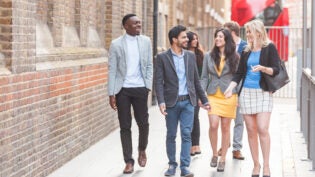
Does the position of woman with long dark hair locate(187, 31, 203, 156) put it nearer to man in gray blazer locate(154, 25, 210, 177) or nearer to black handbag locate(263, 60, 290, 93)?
man in gray blazer locate(154, 25, 210, 177)

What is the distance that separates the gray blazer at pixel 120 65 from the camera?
32.7 feet

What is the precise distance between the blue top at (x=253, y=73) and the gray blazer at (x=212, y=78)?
3.09 ft

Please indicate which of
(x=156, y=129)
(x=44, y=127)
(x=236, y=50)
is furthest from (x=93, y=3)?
(x=44, y=127)

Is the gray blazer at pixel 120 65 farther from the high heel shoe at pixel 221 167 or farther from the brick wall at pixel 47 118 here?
the high heel shoe at pixel 221 167

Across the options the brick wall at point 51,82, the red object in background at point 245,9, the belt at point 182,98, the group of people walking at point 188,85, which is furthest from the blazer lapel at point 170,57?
the red object in background at point 245,9

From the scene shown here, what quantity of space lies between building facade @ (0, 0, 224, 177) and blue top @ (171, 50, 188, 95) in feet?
4.90

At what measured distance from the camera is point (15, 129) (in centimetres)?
843

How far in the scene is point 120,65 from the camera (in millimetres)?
10000

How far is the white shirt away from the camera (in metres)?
10.0

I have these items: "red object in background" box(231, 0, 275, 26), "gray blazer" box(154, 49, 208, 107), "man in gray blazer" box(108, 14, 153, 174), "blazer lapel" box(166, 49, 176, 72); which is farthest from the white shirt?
"red object in background" box(231, 0, 275, 26)

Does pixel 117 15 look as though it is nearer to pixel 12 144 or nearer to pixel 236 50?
pixel 236 50

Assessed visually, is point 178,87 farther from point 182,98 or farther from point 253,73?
point 253,73

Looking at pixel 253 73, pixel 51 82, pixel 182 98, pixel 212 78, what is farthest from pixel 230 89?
pixel 51 82

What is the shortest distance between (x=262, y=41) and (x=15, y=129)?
9.28 ft
